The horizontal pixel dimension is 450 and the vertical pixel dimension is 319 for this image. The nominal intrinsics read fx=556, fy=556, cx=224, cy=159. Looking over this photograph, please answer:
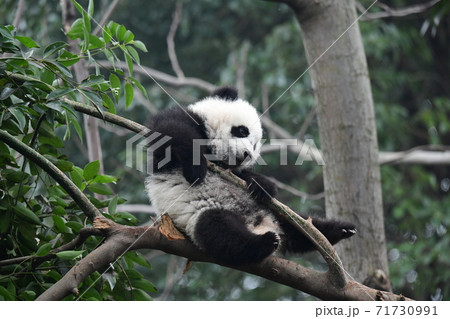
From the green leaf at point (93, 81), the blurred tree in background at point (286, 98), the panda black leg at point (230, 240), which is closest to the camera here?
the green leaf at point (93, 81)

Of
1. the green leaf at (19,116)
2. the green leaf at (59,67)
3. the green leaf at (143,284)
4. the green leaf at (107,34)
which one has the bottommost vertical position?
the green leaf at (143,284)

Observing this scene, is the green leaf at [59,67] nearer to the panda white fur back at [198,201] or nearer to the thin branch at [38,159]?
the thin branch at [38,159]

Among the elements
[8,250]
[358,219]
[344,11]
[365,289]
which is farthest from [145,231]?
[344,11]

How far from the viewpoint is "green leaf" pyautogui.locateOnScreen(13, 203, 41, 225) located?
2436 millimetres

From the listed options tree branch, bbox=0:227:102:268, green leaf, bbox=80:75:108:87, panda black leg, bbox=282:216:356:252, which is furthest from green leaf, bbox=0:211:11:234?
panda black leg, bbox=282:216:356:252

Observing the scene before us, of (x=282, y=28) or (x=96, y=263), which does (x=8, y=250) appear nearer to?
(x=96, y=263)

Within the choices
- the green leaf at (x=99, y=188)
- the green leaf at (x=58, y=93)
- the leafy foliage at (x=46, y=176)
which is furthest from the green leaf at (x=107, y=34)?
the green leaf at (x=99, y=188)

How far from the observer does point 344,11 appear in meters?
3.93

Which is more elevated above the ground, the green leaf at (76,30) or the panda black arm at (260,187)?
the green leaf at (76,30)

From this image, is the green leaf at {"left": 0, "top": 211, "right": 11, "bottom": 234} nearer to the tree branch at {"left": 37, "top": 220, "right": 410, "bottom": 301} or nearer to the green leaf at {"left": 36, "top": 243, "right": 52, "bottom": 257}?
the green leaf at {"left": 36, "top": 243, "right": 52, "bottom": 257}

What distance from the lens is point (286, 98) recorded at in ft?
25.5

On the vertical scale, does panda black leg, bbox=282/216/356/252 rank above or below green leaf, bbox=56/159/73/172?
below

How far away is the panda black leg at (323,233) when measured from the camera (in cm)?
318
